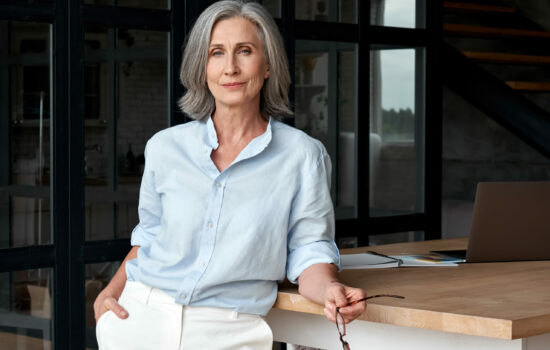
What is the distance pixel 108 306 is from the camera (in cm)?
224

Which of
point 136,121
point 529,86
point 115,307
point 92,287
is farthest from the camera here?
point 529,86

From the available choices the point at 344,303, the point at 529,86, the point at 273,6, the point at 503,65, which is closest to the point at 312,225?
the point at 344,303

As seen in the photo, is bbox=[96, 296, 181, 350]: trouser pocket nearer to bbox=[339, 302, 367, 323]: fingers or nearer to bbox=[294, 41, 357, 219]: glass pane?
bbox=[339, 302, 367, 323]: fingers

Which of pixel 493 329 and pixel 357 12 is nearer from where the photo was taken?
pixel 493 329

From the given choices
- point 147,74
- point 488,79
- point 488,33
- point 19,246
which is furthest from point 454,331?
point 488,33

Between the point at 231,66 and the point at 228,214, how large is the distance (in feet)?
1.16

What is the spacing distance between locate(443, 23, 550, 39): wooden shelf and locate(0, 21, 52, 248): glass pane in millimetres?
3411

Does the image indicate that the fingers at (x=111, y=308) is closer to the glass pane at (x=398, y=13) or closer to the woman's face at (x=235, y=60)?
the woman's face at (x=235, y=60)

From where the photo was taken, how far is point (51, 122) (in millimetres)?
3088

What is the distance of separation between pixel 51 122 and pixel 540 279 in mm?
1650

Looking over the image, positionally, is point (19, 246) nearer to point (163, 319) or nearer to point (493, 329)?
point (163, 319)

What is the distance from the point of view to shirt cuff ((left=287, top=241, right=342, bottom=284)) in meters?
2.17

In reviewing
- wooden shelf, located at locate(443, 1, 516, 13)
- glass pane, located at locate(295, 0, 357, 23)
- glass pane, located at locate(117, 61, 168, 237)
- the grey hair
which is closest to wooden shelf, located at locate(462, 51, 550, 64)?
wooden shelf, located at locate(443, 1, 516, 13)

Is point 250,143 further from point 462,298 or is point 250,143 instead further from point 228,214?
point 462,298
